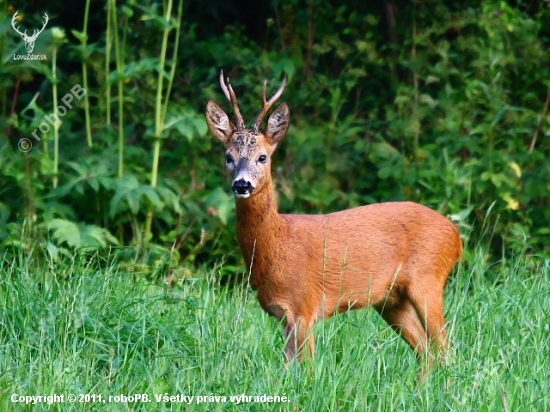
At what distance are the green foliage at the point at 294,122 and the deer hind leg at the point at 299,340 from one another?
1.38m

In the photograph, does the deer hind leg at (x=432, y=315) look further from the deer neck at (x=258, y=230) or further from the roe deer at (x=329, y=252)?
the deer neck at (x=258, y=230)

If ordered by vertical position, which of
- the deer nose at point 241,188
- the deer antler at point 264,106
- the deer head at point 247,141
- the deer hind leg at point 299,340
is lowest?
the deer hind leg at point 299,340

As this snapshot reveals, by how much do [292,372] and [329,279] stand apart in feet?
3.15

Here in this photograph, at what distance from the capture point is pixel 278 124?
4.85 m

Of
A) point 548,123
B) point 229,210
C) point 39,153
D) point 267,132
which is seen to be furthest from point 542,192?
point 39,153

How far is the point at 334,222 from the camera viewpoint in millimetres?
4805

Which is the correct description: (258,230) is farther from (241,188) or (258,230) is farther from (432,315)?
(432,315)

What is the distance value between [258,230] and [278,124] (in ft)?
1.86

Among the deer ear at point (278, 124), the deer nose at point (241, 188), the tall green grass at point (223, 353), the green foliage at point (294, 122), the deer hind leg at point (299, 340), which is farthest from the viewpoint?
the green foliage at point (294, 122)

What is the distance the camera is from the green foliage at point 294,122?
6.03 metres

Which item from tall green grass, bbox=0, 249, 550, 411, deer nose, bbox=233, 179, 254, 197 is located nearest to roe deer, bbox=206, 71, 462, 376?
deer nose, bbox=233, 179, 254, 197

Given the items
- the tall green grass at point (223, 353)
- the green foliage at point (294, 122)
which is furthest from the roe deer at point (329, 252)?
the green foliage at point (294, 122)

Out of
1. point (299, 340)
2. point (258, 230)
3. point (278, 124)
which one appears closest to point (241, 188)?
point (258, 230)

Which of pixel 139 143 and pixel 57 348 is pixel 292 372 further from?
pixel 139 143
